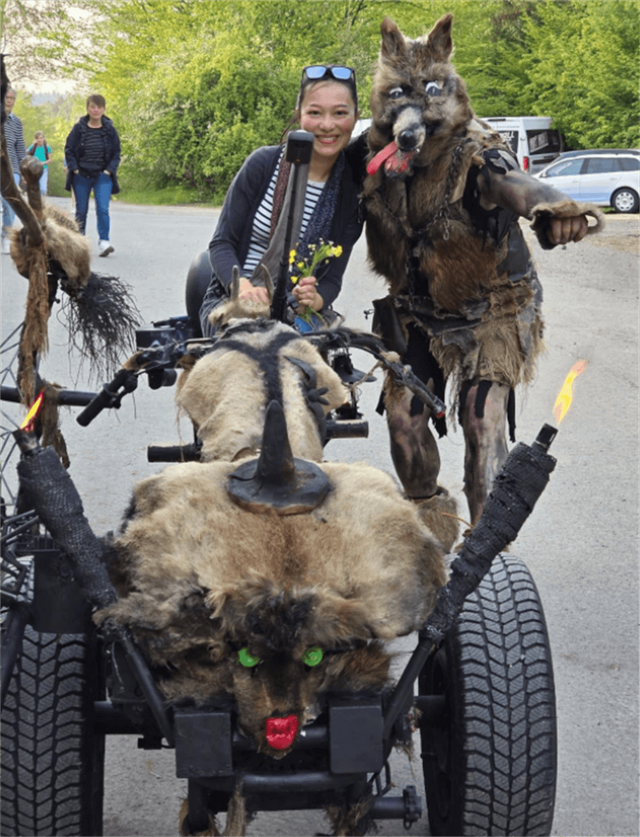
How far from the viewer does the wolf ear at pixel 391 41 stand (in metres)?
4.36

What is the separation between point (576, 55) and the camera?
100 feet

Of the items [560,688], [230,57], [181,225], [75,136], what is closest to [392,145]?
[560,688]

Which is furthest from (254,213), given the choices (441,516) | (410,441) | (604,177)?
(604,177)

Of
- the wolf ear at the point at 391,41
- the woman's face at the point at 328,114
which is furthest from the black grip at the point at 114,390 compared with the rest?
the wolf ear at the point at 391,41

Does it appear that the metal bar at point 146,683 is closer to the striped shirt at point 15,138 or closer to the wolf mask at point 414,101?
the wolf mask at point 414,101

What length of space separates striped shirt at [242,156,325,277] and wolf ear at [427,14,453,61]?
0.66 metres

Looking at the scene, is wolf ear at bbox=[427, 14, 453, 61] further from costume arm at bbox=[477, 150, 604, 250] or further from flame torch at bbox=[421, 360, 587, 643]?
flame torch at bbox=[421, 360, 587, 643]

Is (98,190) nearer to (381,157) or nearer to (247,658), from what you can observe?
(381,157)

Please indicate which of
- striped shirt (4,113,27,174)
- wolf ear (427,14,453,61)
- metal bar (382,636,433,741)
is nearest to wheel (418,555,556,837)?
metal bar (382,636,433,741)

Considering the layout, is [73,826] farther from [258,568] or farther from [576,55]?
[576,55]

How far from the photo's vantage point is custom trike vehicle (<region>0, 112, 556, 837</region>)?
2.38m

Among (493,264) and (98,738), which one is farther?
(493,264)

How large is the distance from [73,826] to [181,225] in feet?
66.6

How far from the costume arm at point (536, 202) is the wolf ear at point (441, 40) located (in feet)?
1.51
